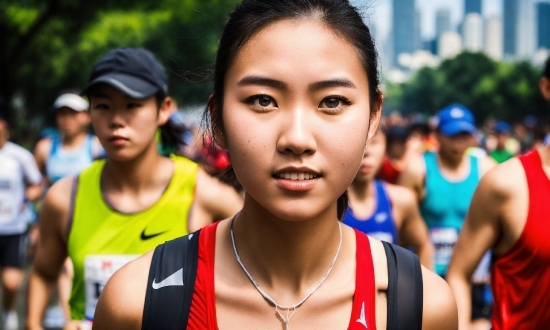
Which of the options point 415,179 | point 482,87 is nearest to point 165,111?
point 415,179

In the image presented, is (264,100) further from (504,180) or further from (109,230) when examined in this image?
(109,230)

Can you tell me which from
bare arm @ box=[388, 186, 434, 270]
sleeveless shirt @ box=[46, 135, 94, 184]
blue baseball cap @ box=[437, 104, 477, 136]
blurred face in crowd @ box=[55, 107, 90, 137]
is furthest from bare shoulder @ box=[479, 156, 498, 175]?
blurred face in crowd @ box=[55, 107, 90, 137]

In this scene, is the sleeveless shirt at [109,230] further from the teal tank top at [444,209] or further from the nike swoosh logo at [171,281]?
the teal tank top at [444,209]

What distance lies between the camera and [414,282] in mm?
2129

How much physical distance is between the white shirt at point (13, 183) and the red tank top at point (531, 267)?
20.0 ft

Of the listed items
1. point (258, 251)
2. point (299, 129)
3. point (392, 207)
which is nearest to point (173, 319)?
point (258, 251)

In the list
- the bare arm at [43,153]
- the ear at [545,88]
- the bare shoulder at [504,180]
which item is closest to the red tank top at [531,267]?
the bare shoulder at [504,180]

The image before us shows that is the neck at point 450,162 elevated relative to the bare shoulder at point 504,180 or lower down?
lower down

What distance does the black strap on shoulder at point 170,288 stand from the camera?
2.03m

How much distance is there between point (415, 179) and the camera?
6.89 metres

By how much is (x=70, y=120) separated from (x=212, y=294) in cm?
666

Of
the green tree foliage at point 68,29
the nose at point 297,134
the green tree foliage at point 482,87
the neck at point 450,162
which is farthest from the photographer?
the green tree foliage at point 482,87

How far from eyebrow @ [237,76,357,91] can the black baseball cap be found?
1783 millimetres

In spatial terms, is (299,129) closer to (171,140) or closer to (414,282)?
(414,282)
